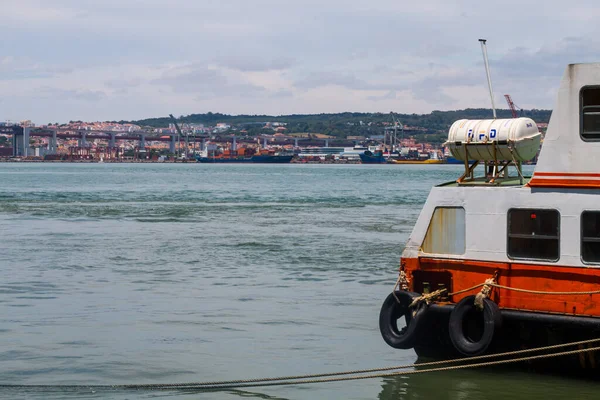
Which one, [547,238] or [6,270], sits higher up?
[547,238]

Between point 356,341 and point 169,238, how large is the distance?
897 inches

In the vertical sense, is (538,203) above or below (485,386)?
above

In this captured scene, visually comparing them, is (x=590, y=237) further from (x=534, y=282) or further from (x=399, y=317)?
(x=399, y=317)

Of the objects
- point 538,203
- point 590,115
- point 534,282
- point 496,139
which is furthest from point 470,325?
point 590,115

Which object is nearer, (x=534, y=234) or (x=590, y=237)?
(x=590, y=237)

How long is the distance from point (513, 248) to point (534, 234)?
406 millimetres

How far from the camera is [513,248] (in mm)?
14844

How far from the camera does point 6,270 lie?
29.3 metres

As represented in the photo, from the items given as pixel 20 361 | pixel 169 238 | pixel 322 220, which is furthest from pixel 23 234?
pixel 20 361

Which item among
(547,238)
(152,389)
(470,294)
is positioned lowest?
(152,389)

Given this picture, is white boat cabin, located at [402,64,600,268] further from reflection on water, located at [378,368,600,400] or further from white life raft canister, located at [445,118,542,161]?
reflection on water, located at [378,368,600,400]

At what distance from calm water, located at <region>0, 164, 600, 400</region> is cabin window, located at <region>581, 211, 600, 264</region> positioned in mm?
2041

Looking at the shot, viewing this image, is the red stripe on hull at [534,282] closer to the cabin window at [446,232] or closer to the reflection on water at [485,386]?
the cabin window at [446,232]

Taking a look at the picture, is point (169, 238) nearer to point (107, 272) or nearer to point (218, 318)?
point (107, 272)
